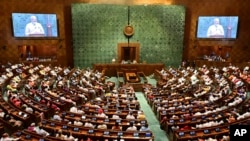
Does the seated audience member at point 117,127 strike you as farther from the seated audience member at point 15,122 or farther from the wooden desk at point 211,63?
the wooden desk at point 211,63

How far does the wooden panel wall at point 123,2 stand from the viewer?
1137 inches

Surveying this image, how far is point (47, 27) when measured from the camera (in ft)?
96.8

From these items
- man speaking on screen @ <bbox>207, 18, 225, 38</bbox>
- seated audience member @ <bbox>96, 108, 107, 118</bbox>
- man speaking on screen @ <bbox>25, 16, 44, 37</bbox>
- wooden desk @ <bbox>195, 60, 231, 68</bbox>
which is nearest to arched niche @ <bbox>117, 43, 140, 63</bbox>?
wooden desk @ <bbox>195, 60, 231, 68</bbox>

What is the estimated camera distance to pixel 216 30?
101ft

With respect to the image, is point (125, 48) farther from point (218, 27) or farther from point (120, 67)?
point (218, 27)

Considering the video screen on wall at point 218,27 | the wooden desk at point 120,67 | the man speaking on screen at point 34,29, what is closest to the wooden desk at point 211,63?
the video screen on wall at point 218,27

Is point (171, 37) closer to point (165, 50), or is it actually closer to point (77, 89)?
point (165, 50)

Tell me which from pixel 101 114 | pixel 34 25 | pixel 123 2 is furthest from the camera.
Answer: pixel 123 2

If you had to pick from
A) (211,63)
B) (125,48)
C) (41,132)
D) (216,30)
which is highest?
(216,30)

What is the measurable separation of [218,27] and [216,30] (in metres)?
0.41

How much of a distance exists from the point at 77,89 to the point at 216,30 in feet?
62.5

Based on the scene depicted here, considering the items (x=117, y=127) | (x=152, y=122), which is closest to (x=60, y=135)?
(x=117, y=127)

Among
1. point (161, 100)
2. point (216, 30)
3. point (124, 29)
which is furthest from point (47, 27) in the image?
point (216, 30)

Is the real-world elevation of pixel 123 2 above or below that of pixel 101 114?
above
